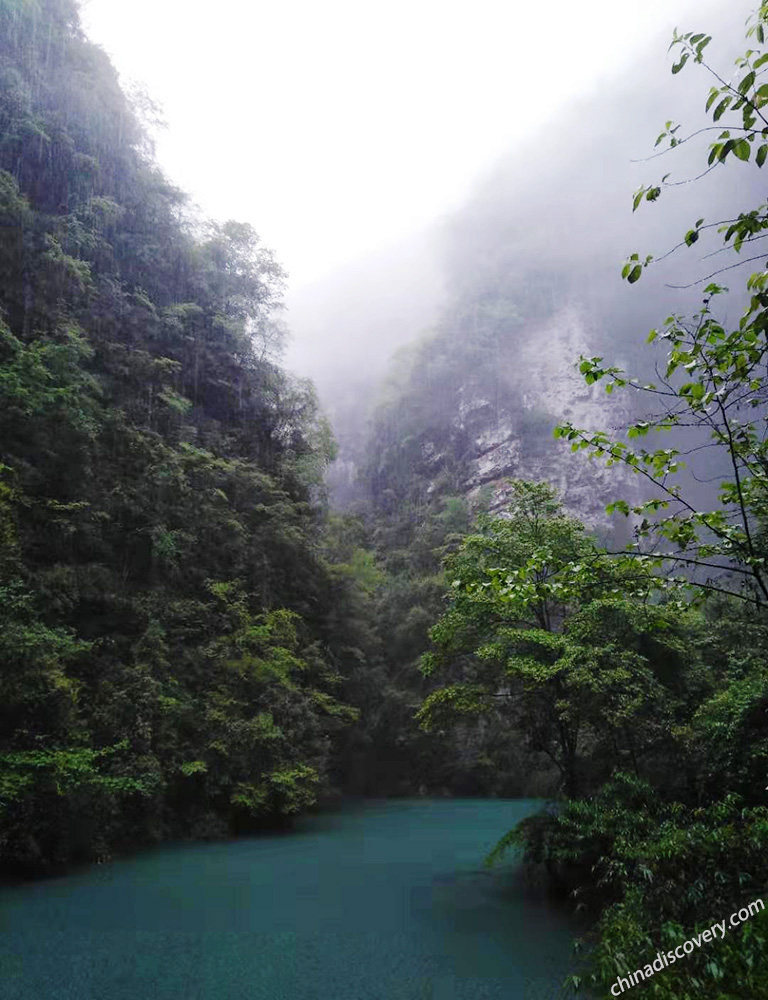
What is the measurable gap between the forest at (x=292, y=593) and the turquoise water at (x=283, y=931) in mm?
838

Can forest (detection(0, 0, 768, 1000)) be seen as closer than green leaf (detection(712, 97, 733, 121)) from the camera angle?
No

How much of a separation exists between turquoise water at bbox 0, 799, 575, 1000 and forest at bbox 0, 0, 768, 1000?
33.0 inches

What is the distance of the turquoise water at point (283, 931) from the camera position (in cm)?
607

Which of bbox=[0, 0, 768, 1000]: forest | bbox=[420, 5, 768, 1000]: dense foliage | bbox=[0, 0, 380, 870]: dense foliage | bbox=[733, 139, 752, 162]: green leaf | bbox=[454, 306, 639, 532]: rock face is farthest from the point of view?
bbox=[454, 306, 639, 532]: rock face

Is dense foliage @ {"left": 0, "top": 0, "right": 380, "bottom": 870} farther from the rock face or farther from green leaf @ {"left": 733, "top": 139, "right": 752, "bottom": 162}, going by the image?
the rock face

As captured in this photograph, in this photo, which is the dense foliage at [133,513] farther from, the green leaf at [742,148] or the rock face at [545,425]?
the rock face at [545,425]

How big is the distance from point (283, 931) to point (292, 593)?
1278cm

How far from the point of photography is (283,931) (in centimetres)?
775

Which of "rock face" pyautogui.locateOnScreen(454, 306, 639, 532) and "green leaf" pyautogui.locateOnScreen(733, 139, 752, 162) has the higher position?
"rock face" pyautogui.locateOnScreen(454, 306, 639, 532)

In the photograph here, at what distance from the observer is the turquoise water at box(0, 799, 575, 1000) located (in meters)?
6.07

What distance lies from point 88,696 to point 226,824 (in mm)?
4384

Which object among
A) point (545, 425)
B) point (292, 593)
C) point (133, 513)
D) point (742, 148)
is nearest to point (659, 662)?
point (742, 148)

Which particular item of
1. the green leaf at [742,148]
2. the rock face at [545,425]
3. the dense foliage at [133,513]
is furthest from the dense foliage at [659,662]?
the rock face at [545,425]

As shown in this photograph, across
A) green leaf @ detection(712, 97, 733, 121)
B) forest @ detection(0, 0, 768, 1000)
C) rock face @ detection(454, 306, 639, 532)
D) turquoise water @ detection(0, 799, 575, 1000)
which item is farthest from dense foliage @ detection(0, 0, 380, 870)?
rock face @ detection(454, 306, 639, 532)
